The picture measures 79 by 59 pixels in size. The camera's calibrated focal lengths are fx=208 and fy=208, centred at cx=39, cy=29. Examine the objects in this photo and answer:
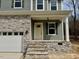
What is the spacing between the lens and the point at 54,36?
26.1m

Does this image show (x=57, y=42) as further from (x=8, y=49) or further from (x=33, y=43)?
(x=8, y=49)

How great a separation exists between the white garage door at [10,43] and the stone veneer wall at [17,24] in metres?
0.69

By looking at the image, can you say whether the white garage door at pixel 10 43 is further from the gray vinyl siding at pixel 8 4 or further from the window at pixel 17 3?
the window at pixel 17 3

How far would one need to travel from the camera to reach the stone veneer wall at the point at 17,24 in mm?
22442

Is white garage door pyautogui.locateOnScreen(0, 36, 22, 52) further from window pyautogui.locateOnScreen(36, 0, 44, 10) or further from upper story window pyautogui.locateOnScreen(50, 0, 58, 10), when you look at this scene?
upper story window pyautogui.locateOnScreen(50, 0, 58, 10)

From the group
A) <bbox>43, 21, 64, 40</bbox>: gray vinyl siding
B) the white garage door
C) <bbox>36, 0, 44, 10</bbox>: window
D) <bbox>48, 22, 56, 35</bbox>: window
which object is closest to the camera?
the white garage door

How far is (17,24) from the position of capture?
2252cm

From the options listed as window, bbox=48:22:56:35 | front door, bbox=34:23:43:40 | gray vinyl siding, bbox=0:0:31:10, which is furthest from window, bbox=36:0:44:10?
window, bbox=48:22:56:35

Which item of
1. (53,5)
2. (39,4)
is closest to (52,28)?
(53,5)

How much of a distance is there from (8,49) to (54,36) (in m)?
6.53

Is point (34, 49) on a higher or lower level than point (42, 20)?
lower

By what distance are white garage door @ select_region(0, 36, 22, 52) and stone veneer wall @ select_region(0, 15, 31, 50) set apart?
69 cm

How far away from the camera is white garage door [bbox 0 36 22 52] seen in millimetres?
22391

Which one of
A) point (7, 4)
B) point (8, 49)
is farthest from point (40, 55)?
point (7, 4)
